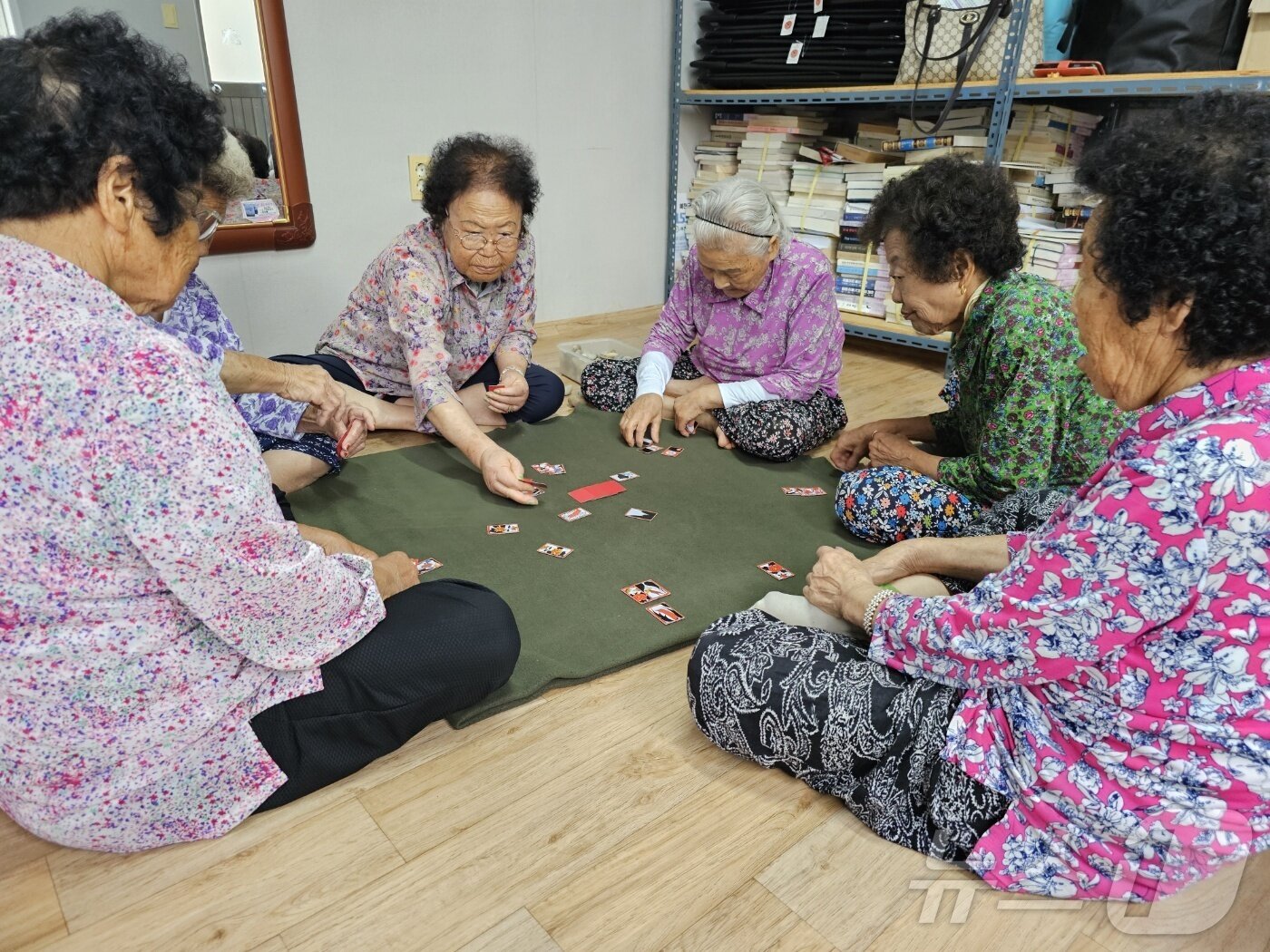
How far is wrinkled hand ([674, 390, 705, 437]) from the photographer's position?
3.03m

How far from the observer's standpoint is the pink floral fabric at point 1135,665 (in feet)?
Result: 3.13

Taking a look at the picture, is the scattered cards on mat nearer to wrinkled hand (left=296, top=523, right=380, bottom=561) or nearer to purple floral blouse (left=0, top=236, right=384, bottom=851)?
wrinkled hand (left=296, top=523, right=380, bottom=561)

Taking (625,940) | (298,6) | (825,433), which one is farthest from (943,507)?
(298,6)

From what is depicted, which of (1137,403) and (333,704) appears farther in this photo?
(333,704)

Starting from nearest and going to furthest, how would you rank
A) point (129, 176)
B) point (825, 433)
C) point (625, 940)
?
point (129, 176) → point (625, 940) → point (825, 433)

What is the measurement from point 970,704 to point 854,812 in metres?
0.33

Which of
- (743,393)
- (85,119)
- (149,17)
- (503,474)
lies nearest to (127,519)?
Answer: (85,119)

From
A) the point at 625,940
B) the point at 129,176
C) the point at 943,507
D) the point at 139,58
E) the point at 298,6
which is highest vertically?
the point at 298,6

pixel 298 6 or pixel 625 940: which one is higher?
pixel 298 6

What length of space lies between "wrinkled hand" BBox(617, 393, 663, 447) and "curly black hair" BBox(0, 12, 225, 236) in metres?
1.98

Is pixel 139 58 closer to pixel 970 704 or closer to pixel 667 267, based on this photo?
pixel 970 704

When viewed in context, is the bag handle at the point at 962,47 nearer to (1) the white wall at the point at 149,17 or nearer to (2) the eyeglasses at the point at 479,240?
(2) the eyeglasses at the point at 479,240

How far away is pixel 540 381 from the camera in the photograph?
10.7 feet

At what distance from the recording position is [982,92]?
3727 millimetres
